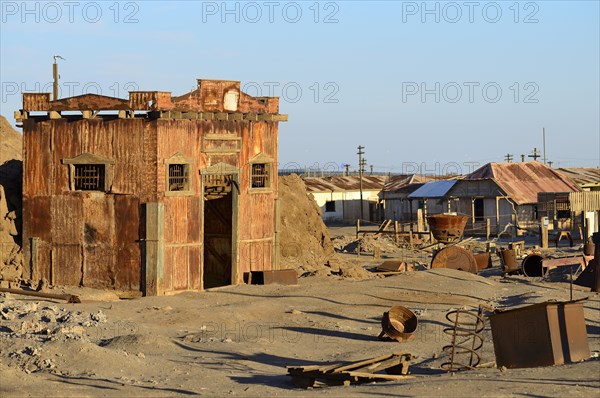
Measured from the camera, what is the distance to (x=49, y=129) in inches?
1123

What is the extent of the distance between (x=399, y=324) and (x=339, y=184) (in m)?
55.9

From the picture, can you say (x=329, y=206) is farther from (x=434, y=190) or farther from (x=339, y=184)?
(x=434, y=190)

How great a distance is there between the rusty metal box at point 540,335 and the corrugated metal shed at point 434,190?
143ft

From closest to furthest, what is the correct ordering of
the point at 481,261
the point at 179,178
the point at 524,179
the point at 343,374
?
1. the point at 343,374
2. the point at 179,178
3. the point at 481,261
4. the point at 524,179

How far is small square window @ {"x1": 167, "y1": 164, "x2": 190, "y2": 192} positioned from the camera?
28.5 metres

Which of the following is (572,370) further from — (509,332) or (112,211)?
(112,211)

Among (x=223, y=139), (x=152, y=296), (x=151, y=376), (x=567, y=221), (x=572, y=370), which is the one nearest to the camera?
(x=572, y=370)

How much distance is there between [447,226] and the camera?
3959cm

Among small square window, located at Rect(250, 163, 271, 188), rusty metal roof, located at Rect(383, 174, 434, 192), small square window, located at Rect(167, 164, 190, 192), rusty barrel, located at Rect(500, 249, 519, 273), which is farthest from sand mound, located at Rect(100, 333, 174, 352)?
rusty metal roof, located at Rect(383, 174, 434, 192)

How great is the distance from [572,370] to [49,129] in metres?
17.3

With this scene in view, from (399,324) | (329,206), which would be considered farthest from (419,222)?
(399,324)

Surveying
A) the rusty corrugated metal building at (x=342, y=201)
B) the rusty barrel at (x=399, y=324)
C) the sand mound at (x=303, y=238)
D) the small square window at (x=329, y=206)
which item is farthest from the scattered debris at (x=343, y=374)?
the small square window at (x=329, y=206)

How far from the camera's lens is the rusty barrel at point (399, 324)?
21.8 meters

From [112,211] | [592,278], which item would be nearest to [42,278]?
[112,211]
